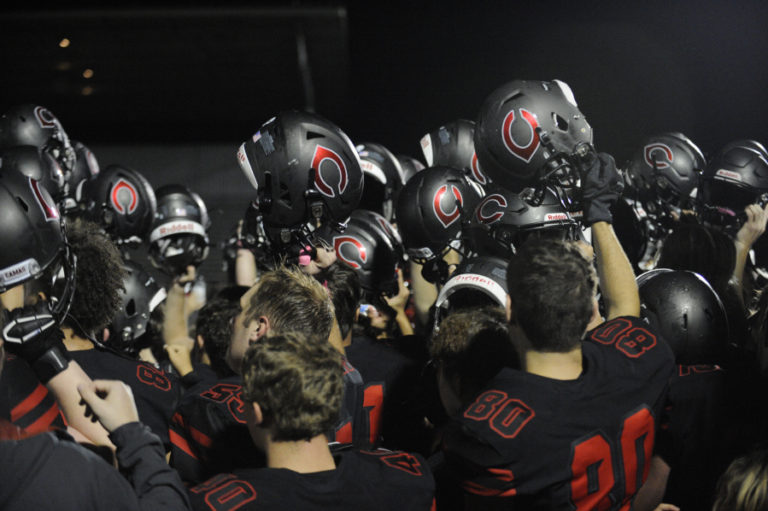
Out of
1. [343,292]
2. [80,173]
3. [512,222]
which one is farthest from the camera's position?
[80,173]

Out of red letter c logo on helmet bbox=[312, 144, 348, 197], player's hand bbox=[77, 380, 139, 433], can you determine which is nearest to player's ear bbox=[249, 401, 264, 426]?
player's hand bbox=[77, 380, 139, 433]

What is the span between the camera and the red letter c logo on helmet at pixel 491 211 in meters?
3.58

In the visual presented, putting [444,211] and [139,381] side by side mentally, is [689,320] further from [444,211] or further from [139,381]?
[139,381]

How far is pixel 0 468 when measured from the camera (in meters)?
1.51

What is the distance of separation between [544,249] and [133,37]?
15908mm

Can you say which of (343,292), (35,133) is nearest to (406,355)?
(343,292)

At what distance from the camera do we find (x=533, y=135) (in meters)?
3.09

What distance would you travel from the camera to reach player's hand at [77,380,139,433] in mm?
1788

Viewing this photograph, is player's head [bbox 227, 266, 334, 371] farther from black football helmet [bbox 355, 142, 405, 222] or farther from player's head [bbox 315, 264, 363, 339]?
black football helmet [bbox 355, 142, 405, 222]

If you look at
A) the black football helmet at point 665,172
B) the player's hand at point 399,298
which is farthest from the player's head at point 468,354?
the black football helmet at point 665,172

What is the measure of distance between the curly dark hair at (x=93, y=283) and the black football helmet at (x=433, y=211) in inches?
67.4

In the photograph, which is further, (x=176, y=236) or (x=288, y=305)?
(x=176, y=236)

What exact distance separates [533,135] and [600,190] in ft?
1.36

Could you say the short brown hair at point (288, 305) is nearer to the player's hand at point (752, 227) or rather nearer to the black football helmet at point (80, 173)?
the player's hand at point (752, 227)
